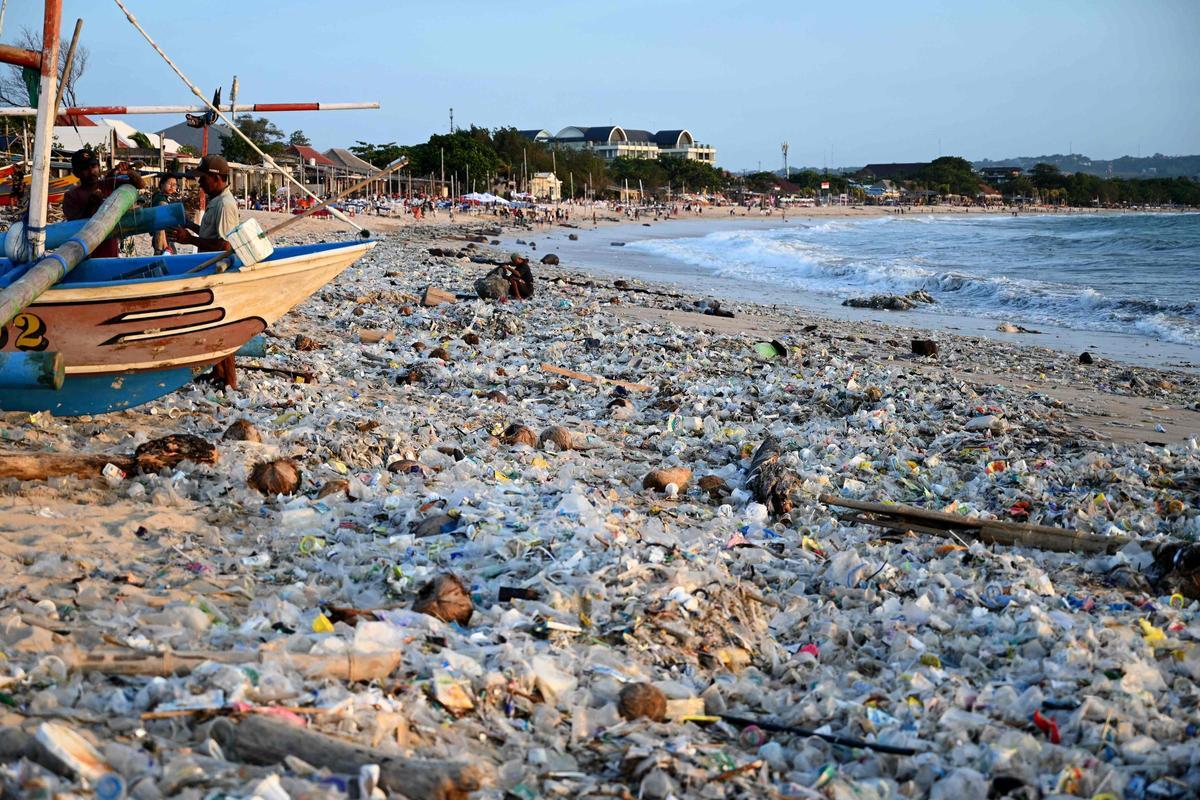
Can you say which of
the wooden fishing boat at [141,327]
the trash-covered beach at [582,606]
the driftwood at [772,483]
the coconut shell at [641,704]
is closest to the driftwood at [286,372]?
the trash-covered beach at [582,606]

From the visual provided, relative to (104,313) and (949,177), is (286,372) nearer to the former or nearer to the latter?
(104,313)

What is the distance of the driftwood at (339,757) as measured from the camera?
7.52 feet

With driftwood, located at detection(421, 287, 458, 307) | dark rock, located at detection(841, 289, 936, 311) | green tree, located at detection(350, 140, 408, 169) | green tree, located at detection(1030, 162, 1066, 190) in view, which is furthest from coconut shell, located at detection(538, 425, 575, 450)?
green tree, located at detection(1030, 162, 1066, 190)

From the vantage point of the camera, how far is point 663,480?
5617 mm

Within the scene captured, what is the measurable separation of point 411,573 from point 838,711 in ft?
5.84

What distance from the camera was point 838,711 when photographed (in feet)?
10.0

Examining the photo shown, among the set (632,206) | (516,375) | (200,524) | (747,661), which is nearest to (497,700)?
(747,661)

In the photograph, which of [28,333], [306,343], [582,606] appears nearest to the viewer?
[582,606]

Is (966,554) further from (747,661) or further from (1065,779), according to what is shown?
(1065,779)

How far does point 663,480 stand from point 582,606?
2.07 metres

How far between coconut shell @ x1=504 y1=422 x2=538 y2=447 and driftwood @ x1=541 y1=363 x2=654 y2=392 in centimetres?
212

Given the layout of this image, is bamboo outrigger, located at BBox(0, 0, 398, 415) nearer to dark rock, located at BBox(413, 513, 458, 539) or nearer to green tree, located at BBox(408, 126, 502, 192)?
dark rock, located at BBox(413, 513, 458, 539)

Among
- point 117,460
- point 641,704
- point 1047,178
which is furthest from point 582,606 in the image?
point 1047,178

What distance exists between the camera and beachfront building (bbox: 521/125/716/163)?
422 ft
